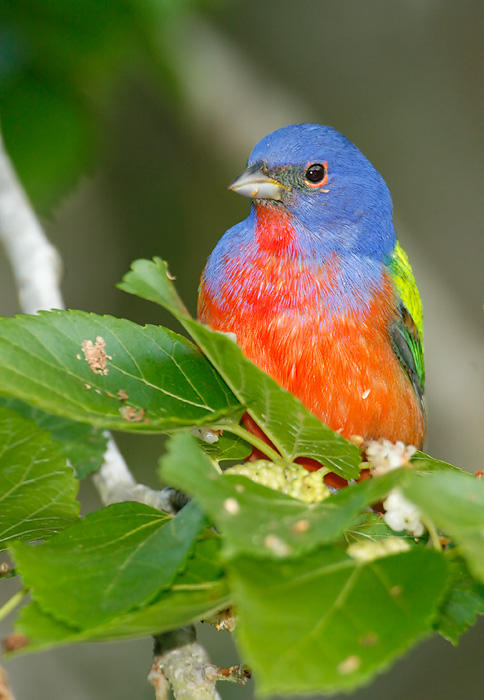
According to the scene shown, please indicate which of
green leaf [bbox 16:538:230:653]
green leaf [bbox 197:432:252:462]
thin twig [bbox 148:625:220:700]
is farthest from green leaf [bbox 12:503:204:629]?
thin twig [bbox 148:625:220:700]

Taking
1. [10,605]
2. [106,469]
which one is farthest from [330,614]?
Result: [106,469]

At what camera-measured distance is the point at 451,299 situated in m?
6.90

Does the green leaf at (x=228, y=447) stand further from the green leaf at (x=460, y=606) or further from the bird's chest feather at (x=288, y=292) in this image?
the bird's chest feather at (x=288, y=292)

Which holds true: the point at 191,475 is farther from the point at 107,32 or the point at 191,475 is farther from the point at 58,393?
the point at 107,32

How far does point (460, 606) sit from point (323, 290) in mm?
1458

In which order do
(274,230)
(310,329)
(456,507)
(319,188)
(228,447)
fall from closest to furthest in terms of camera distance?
(456,507), (228,447), (310,329), (274,230), (319,188)

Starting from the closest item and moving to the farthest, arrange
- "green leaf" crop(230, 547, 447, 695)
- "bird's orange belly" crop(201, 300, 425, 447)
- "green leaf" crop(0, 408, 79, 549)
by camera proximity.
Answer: "green leaf" crop(230, 547, 447, 695), "green leaf" crop(0, 408, 79, 549), "bird's orange belly" crop(201, 300, 425, 447)

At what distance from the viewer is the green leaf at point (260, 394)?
179 cm

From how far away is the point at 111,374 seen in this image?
2.05 m

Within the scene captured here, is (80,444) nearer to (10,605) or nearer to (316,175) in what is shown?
(10,605)

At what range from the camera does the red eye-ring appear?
3586mm

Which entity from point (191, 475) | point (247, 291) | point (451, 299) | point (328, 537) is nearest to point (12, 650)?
point (191, 475)

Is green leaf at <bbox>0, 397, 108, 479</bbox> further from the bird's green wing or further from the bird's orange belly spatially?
the bird's green wing

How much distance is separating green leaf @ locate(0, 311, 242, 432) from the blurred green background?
4.20 m
